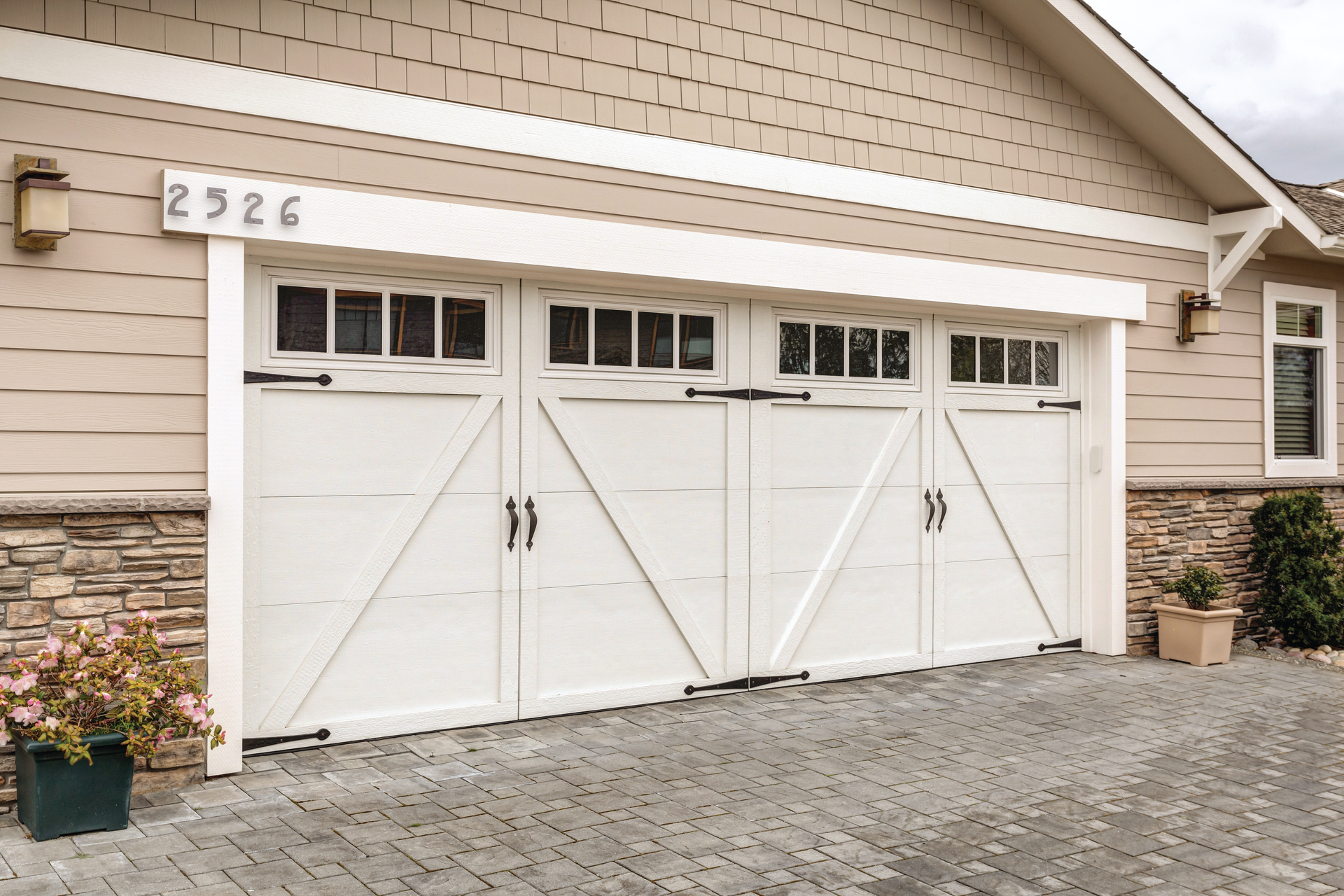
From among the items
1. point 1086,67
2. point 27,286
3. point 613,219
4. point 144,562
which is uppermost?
point 1086,67

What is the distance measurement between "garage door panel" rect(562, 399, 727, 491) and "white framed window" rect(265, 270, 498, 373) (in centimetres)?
64

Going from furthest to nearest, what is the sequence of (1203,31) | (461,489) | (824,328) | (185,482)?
(1203,31), (824,328), (461,489), (185,482)

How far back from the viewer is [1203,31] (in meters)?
37.5

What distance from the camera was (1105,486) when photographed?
7.65 m

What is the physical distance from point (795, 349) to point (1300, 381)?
4690 millimetres

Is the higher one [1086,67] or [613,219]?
[1086,67]

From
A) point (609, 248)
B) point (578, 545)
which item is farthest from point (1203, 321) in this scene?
point (578, 545)

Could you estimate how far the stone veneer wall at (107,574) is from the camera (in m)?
4.37

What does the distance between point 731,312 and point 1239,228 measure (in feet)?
13.2

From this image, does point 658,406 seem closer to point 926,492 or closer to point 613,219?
point 613,219

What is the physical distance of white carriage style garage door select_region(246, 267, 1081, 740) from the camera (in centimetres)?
525

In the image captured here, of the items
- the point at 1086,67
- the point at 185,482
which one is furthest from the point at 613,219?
the point at 1086,67

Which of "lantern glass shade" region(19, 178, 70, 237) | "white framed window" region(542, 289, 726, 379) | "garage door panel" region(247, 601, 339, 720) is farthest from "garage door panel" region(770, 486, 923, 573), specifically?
"lantern glass shade" region(19, 178, 70, 237)

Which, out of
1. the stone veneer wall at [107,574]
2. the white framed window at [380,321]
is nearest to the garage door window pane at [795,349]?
the white framed window at [380,321]
